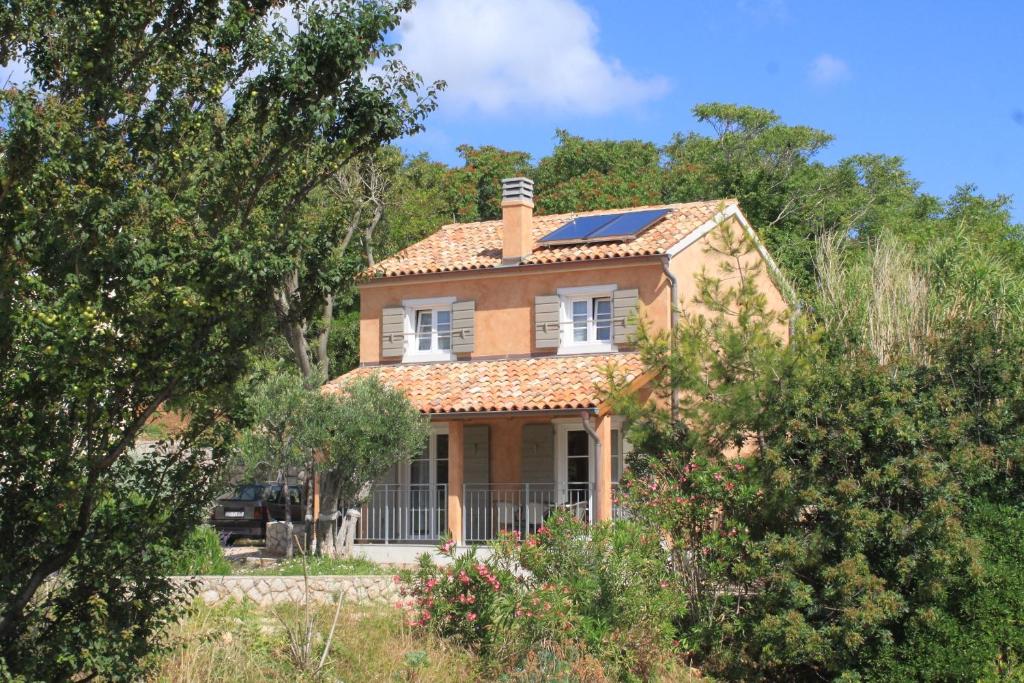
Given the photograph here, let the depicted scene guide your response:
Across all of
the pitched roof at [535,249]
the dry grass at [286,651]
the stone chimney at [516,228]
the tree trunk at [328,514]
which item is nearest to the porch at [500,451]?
the tree trunk at [328,514]

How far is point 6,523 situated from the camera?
810cm

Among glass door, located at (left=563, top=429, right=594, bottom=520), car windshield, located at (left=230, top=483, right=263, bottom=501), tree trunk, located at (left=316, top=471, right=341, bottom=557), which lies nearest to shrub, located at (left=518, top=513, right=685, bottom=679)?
tree trunk, located at (left=316, top=471, right=341, bottom=557)

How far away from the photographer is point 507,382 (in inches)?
885

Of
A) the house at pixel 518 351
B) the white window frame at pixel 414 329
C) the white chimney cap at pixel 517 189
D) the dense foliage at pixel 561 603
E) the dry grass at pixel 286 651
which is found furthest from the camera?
the white window frame at pixel 414 329

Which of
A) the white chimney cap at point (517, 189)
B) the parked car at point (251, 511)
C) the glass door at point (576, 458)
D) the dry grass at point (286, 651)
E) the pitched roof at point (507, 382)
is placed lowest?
the dry grass at point (286, 651)

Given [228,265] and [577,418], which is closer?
[228,265]

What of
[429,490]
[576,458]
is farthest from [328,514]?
[576,458]

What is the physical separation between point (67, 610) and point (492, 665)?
16.7ft

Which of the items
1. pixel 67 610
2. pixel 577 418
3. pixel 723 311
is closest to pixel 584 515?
pixel 577 418

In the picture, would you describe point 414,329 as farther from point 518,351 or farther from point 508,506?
point 508,506

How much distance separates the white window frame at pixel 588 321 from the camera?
22984mm

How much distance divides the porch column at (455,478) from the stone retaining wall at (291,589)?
19.1 feet

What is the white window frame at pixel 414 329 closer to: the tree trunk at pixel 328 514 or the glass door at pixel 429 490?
the glass door at pixel 429 490

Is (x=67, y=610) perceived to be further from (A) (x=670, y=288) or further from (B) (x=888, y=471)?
(A) (x=670, y=288)
